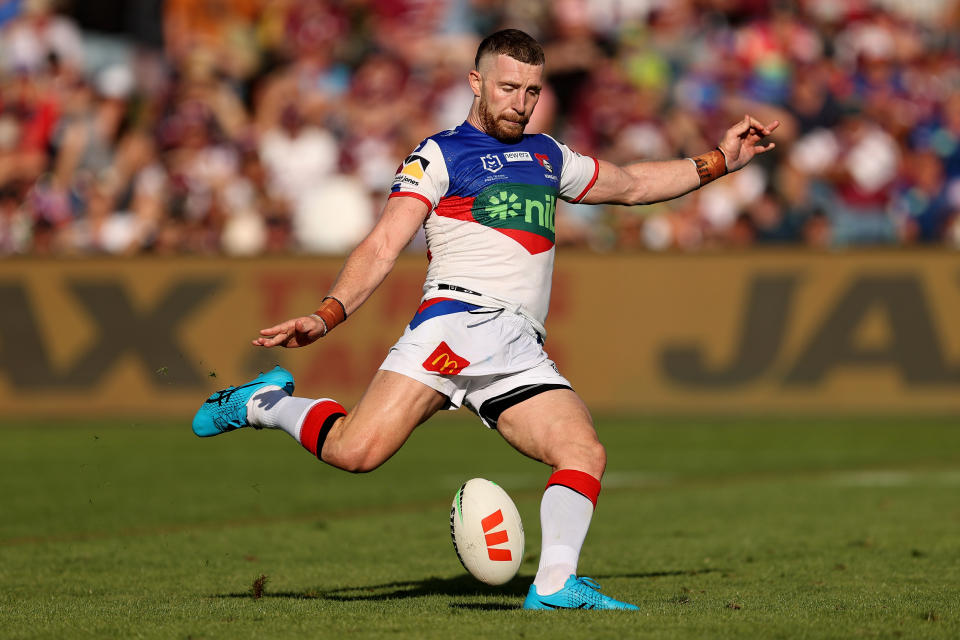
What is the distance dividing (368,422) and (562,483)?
0.94 metres

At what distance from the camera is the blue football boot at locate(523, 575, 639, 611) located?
21.0 ft

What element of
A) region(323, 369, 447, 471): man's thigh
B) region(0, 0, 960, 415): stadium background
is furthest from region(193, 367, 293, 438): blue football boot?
region(0, 0, 960, 415): stadium background

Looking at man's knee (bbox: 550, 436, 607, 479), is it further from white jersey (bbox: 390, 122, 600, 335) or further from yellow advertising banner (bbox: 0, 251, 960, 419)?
yellow advertising banner (bbox: 0, 251, 960, 419)

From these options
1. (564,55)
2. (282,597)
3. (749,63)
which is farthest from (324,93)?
(282,597)

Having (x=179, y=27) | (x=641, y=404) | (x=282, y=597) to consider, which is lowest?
(x=641, y=404)

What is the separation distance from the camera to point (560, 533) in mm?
6566

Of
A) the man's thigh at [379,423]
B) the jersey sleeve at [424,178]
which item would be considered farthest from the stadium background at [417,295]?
the jersey sleeve at [424,178]

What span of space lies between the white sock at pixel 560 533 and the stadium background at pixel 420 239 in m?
11.2

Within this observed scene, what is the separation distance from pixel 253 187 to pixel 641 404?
5.93m

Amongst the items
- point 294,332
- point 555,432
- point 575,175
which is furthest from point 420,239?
point 294,332

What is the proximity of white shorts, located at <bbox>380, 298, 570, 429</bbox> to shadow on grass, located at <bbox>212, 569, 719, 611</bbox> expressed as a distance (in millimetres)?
1004

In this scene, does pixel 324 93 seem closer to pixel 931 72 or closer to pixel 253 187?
pixel 253 187

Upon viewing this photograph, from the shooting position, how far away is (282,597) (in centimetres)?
713

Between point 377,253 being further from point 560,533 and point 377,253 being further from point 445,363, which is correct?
point 560,533
